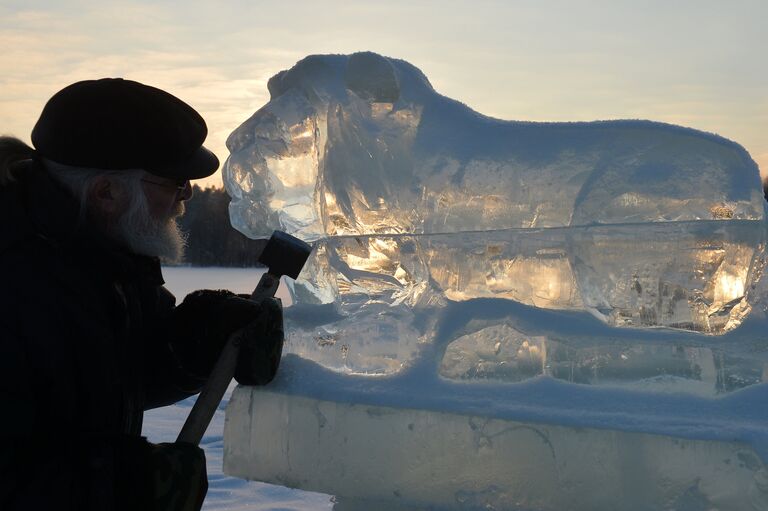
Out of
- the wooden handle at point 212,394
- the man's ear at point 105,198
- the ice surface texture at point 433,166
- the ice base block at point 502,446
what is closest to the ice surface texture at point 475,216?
the ice surface texture at point 433,166

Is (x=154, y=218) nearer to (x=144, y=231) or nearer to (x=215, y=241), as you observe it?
(x=144, y=231)

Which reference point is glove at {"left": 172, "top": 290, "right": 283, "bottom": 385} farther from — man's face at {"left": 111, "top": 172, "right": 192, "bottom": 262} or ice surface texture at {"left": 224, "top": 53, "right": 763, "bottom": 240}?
ice surface texture at {"left": 224, "top": 53, "right": 763, "bottom": 240}

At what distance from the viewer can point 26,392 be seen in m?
1.33

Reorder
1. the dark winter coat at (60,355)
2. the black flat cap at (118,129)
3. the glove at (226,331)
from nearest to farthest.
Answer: the dark winter coat at (60,355) → the black flat cap at (118,129) → the glove at (226,331)

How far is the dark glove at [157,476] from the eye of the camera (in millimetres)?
1368

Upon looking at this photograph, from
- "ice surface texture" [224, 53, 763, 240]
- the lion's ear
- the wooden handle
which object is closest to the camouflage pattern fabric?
the wooden handle

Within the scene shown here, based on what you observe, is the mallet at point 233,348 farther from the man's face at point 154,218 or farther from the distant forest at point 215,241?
the distant forest at point 215,241

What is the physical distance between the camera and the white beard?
162 centimetres

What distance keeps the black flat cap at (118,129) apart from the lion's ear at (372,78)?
52 cm

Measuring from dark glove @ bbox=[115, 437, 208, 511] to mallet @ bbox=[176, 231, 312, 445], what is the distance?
0.21m

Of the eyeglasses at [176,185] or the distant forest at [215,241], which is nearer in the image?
the eyeglasses at [176,185]

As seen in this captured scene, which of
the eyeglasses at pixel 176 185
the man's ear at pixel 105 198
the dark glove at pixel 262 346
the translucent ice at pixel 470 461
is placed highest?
the eyeglasses at pixel 176 185

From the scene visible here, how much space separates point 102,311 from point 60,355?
13cm

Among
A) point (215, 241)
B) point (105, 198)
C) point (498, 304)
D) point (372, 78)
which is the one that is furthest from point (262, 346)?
point (215, 241)
